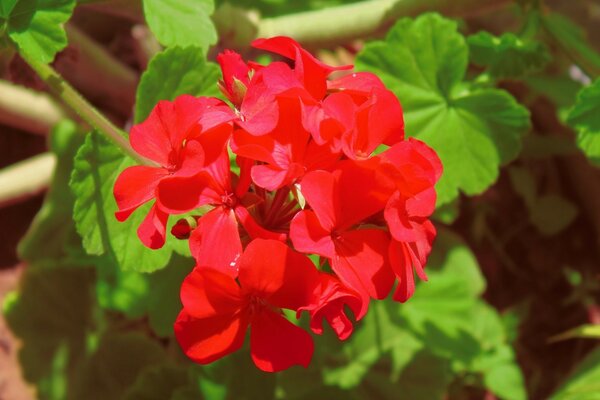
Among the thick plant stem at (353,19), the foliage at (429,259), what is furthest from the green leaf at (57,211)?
the thick plant stem at (353,19)

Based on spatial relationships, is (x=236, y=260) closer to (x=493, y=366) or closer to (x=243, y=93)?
(x=243, y=93)

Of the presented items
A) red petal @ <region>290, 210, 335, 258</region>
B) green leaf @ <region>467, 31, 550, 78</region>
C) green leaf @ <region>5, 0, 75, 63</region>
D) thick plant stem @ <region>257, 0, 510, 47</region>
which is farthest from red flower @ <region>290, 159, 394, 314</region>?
thick plant stem @ <region>257, 0, 510, 47</region>

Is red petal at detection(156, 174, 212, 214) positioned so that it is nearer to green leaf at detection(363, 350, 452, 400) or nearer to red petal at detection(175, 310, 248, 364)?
red petal at detection(175, 310, 248, 364)

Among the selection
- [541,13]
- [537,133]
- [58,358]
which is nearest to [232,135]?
[541,13]

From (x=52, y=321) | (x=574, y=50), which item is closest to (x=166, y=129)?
(x=574, y=50)

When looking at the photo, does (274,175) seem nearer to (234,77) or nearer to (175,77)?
(234,77)

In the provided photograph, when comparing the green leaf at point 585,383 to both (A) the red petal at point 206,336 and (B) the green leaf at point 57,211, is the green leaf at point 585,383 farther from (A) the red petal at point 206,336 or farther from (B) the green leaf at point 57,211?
(B) the green leaf at point 57,211
